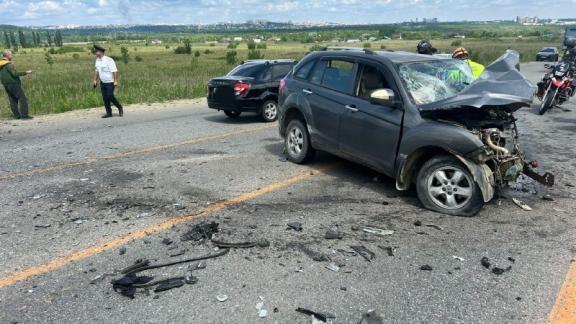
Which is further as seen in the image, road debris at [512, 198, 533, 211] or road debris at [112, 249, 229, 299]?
road debris at [512, 198, 533, 211]

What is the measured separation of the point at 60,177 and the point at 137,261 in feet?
11.9

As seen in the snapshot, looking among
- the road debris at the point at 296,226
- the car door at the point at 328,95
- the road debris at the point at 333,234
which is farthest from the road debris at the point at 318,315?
the car door at the point at 328,95

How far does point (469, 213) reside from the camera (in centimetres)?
509

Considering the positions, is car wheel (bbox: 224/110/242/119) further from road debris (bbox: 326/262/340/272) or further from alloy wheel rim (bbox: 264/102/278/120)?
road debris (bbox: 326/262/340/272)

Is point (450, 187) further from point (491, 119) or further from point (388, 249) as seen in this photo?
point (388, 249)

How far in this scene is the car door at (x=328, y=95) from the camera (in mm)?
6441

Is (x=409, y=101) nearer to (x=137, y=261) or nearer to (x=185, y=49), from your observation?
(x=137, y=261)

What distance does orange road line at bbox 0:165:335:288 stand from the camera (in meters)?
4.07

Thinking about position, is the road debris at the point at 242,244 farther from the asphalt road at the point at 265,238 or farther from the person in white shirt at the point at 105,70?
the person in white shirt at the point at 105,70

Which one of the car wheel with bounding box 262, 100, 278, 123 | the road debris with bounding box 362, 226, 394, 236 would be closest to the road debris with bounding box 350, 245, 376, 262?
the road debris with bounding box 362, 226, 394, 236

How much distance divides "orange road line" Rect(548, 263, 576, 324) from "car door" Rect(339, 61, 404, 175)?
92.8 inches

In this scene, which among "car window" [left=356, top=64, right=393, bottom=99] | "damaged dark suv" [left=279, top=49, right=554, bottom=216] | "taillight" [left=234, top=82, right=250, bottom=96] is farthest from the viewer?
"taillight" [left=234, top=82, right=250, bottom=96]

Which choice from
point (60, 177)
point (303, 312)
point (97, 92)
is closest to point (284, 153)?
point (60, 177)

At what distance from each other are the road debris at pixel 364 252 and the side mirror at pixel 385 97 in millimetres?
1937
